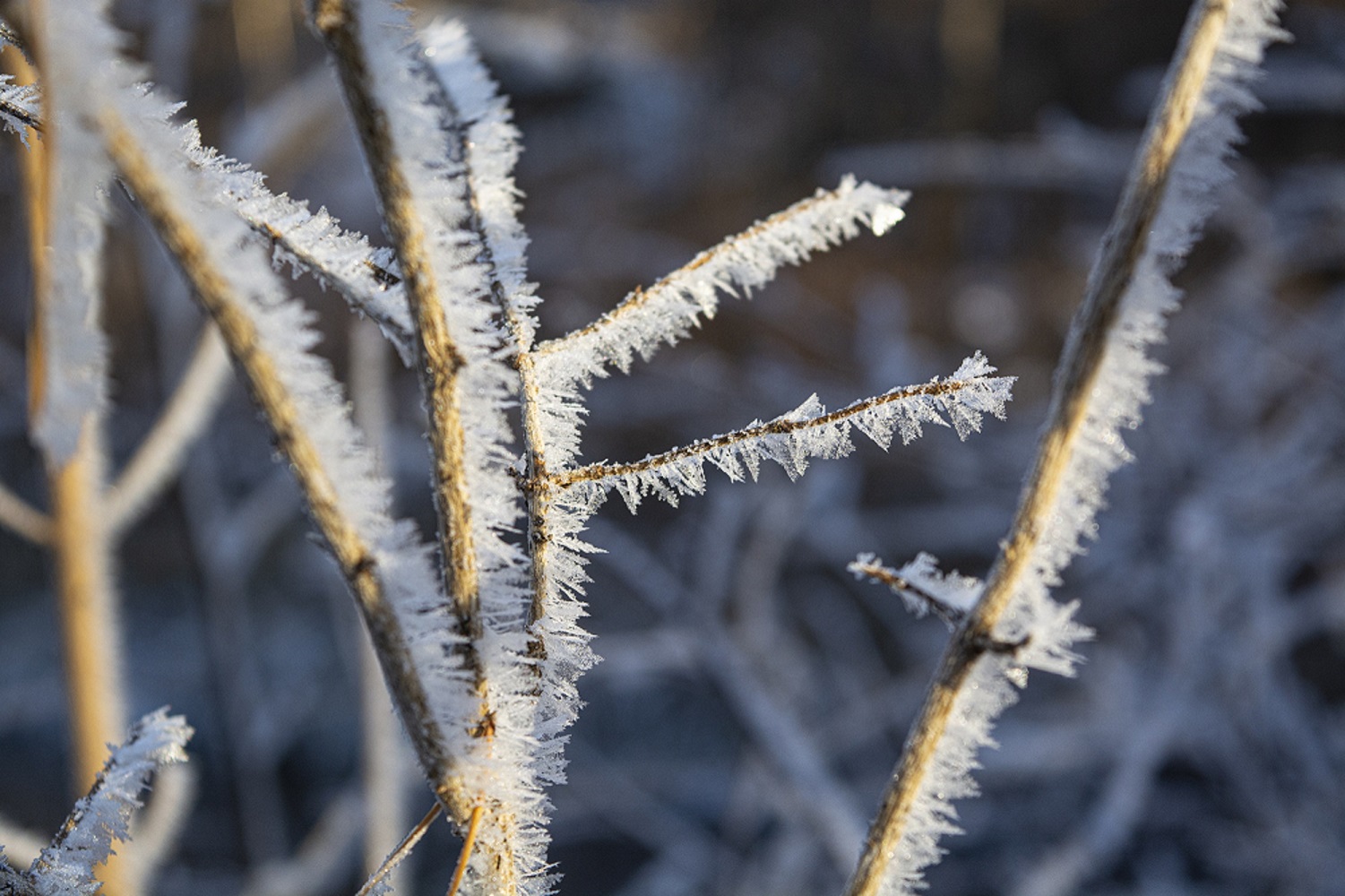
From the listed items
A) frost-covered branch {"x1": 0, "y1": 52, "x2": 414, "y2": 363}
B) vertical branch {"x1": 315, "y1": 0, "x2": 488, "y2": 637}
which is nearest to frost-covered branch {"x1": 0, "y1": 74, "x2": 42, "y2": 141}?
frost-covered branch {"x1": 0, "y1": 52, "x2": 414, "y2": 363}

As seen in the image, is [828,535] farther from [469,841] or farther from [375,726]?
[469,841]

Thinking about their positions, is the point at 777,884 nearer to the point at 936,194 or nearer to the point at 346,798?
the point at 346,798

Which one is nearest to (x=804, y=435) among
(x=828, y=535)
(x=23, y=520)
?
(x=23, y=520)

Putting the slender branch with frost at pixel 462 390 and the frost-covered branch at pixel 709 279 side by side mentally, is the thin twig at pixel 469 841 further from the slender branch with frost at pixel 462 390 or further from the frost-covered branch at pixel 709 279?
the frost-covered branch at pixel 709 279

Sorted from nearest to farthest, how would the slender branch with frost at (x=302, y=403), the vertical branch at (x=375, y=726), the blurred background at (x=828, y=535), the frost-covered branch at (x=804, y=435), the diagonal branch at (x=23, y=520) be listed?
the slender branch with frost at (x=302, y=403) → the frost-covered branch at (x=804, y=435) → the diagonal branch at (x=23, y=520) → the vertical branch at (x=375, y=726) → the blurred background at (x=828, y=535)

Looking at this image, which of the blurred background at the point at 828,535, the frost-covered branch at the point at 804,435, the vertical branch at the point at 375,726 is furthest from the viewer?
the blurred background at the point at 828,535

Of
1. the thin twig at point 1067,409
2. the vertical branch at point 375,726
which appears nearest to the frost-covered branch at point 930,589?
the thin twig at point 1067,409

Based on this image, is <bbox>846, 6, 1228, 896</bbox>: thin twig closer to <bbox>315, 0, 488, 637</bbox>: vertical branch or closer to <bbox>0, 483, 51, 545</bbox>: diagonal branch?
<bbox>315, 0, 488, 637</bbox>: vertical branch

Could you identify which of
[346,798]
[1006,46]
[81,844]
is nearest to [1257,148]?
[1006,46]
